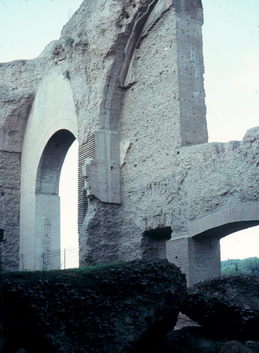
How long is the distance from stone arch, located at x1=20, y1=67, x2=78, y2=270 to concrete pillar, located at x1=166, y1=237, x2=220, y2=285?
14.6 ft

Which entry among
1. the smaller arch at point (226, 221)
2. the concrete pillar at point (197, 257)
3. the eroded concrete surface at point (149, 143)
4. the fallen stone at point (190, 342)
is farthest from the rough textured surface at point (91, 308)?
the concrete pillar at point (197, 257)

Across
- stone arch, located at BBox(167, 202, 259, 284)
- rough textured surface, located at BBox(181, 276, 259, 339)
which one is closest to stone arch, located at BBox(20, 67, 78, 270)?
stone arch, located at BBox(167, 202, 259, 284)

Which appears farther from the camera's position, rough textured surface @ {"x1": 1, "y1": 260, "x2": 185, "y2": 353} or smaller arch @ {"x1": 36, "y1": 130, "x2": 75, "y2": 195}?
smaller arch @ {"x1": 36, "y1": 130, "x2": 75, "y2": 195}

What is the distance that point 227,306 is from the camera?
5348 mm

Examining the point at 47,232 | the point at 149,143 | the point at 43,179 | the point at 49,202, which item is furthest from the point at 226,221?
the point at 43,179

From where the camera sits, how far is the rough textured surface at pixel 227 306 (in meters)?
5.29

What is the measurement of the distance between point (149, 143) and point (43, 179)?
3.99m

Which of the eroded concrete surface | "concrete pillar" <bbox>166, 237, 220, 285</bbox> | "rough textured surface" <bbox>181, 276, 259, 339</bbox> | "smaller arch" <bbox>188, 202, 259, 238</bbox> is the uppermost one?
the eroded concrete surface

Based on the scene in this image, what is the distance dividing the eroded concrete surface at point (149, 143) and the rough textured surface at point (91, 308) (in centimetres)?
240

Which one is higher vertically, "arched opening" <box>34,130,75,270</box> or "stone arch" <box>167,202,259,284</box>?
"arched opening" <box>34,130,75,270</box>

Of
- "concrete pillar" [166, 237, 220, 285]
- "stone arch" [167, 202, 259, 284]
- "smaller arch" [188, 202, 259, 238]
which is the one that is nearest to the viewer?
"smaller arch" [188, 202, 259, 238]

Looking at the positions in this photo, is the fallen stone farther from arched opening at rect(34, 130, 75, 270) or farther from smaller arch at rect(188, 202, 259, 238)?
arched opening at rect(34, 130, 75, 270)

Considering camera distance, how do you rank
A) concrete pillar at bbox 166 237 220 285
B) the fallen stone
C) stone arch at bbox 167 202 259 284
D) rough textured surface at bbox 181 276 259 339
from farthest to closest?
concrete pillar at bbox 166 237 220 285
stone arch at bbox 167 202 259 284
rough textured surface at bbox 181 276 259 339
the fallen stone

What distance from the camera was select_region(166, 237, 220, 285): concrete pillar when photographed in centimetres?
800
